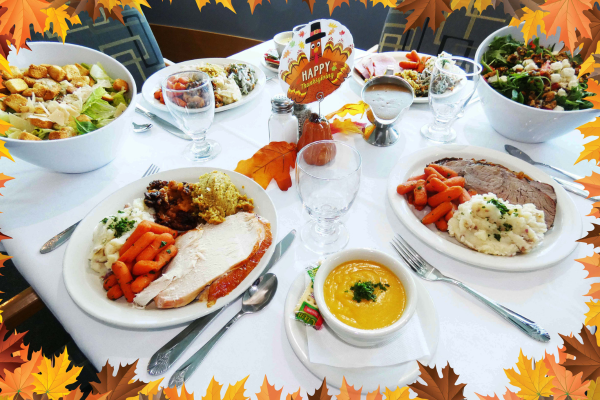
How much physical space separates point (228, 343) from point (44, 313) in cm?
191

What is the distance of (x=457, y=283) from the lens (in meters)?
1.17

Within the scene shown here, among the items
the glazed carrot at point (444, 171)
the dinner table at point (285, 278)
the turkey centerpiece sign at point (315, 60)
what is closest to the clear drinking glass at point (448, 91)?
the dinner table at point (285, 278)

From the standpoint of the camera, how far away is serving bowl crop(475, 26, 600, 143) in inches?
59.1

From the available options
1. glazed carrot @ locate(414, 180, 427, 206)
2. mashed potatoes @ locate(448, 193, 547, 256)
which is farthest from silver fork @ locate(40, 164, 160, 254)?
mashed potatoes @ locate(448, 193, 547, 256)

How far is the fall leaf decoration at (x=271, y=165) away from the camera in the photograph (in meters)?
1.57

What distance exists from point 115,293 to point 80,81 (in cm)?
117

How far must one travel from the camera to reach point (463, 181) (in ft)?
4.70

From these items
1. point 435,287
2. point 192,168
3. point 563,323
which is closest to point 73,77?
point 192,168

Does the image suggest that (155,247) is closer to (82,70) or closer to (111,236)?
(111,236)

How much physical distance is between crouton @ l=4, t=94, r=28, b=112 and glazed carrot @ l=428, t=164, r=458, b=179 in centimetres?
185

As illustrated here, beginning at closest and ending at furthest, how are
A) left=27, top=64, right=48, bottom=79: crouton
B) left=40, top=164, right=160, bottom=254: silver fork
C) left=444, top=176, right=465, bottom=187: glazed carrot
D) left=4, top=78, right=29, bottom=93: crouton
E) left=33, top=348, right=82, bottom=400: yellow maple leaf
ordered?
left=33, top=348, right=82, bottom=400: yellow maple leaf < left=40, top=164, right=160, bottom=254: silver fork < left=444, top=176, right=465, bottom=187: glazed carrot < left=4, top=78, right=29, bottom=93: crouton < left=27, top=64, right=48, bottom=79: crouton

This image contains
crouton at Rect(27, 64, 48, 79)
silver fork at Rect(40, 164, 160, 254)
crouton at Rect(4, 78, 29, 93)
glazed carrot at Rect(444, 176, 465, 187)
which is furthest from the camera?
crouton at Rect(27, 64, 48, 79)

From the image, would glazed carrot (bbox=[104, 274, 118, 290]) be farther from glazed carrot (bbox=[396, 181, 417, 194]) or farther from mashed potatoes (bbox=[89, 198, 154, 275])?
glazed carrot (bbox=[396, 181, 417, 194])

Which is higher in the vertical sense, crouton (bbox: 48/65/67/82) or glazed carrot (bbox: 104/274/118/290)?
crouton (bbox: 48/65/67/82)
